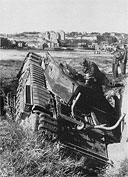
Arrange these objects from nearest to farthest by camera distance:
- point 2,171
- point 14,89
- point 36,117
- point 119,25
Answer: point 2,171
point 36,117
point 119,25
point 14,89

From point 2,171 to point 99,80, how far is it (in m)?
1.56

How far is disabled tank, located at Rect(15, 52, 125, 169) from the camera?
4.45 meters

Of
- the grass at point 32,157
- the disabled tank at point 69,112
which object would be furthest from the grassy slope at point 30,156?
the disabled tank at point 69,112

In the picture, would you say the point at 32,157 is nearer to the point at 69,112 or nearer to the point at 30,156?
the point at 30,156

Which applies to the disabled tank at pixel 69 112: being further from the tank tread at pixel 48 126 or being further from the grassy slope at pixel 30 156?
the grassy slope at pixel 30 156

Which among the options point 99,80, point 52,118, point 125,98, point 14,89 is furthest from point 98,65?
point 14,89

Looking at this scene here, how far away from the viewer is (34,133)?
4.38 metres

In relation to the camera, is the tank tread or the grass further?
the tank tread

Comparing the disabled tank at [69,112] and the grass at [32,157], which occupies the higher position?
the disabled tank at [69,112]

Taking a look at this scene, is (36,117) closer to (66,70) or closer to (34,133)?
(34,133)

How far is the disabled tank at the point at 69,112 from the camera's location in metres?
4.45

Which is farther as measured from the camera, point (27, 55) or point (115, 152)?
point (27, 55)

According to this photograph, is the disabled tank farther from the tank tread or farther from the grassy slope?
the grassy slope

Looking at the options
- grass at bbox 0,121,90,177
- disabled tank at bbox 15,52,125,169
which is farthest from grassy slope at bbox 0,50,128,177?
disabled tank at bbox 15,52,125,169
